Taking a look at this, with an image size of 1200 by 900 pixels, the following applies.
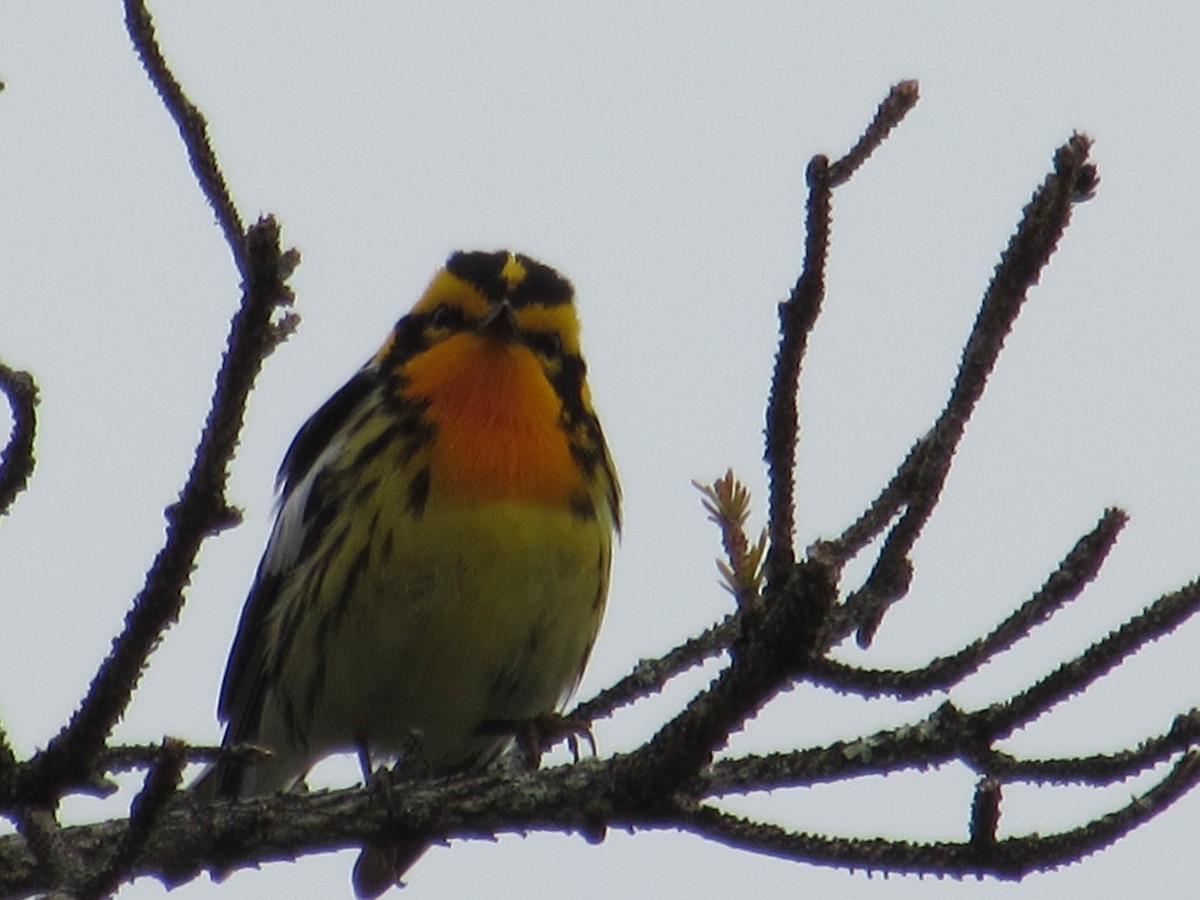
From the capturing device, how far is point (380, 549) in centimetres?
543

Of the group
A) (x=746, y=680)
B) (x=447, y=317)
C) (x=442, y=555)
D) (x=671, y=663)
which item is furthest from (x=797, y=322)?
(x=447, y=317)

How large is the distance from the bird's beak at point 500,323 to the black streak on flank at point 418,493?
60 cm

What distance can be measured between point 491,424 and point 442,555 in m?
0.50

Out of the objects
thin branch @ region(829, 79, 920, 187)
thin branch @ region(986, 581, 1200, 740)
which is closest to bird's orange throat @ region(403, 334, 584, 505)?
thin branch @ region(986, 581, 1200, 740)

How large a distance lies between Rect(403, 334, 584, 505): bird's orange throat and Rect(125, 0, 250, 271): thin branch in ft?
10.7

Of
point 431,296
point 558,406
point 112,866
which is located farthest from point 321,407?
point 112,866

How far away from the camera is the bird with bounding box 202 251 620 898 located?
5426 mm

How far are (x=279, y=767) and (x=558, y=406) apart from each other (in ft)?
5.19

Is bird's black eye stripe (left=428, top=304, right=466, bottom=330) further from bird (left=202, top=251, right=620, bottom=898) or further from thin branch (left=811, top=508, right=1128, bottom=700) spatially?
thin branch (left=811, top=508, right=1128, bottom=700)

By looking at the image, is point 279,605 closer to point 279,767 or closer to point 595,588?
point 279,767

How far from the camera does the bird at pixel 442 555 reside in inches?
214

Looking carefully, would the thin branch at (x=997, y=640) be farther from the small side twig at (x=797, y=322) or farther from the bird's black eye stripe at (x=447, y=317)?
the bird's black eye stripe at (x=447, y=317)

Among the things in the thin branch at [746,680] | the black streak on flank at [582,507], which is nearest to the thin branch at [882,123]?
the thin branch at [746,680]

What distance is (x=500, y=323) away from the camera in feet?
19.1
